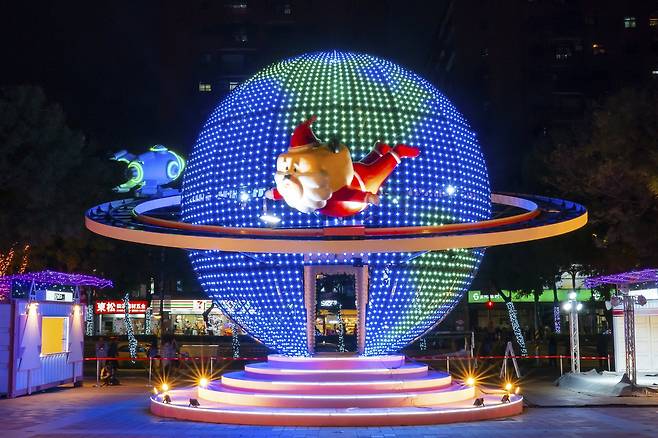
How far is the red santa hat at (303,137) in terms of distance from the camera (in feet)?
51.2

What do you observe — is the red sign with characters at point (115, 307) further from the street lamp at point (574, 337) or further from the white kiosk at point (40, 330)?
the street lamp at point (574, 337)

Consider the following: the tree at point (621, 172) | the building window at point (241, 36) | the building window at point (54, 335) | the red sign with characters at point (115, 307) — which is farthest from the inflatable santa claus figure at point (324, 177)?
the building window at point (241, 36)

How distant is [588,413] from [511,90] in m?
50.5

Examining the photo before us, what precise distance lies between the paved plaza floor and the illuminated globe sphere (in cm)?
276

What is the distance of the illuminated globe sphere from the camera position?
1691 centimetres

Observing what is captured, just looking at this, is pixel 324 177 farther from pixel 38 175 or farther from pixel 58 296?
pixel 58 296

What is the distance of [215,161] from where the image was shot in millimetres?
17891

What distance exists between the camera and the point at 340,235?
1606 centimetres

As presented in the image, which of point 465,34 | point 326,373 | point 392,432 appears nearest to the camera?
point 392,432

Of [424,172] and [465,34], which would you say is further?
[465,34]

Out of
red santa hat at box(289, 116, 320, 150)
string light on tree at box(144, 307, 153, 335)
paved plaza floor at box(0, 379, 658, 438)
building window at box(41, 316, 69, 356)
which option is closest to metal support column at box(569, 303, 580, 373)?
paved plaza floor at box(0, 379, 658, 438)

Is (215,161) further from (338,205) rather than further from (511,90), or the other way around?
(511,90)

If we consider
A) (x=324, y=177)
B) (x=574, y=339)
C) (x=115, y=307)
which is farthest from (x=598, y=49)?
(x=324, y=177)

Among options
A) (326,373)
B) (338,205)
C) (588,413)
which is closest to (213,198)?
(338,205)
